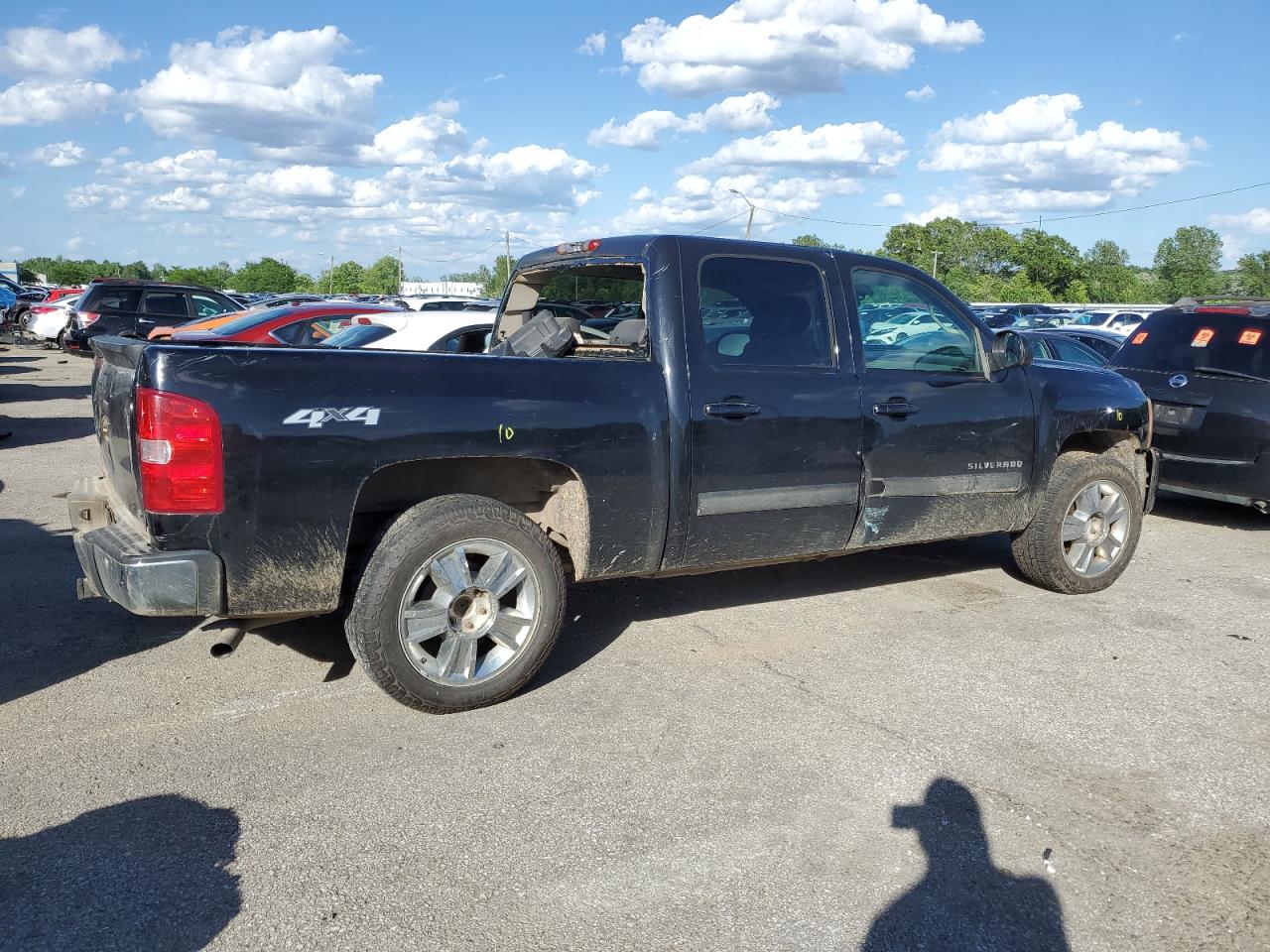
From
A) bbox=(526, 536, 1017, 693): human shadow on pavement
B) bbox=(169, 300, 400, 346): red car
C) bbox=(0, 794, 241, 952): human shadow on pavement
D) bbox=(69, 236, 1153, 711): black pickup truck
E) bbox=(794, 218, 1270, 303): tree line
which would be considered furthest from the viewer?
bbox=(794, 218, 1270, 303): tree line

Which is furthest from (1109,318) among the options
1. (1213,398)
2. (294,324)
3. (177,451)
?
(177,451)

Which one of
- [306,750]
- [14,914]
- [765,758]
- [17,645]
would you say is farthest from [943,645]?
[17,645]

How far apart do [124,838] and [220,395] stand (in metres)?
1.46

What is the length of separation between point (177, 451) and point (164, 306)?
60.1 ft

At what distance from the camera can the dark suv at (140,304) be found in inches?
783

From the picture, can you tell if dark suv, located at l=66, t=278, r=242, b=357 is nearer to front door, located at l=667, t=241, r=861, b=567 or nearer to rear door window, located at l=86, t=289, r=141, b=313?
rear door window, located at l=86, t=289, r=141, b=313

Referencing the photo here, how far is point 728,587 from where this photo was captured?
20.2ft

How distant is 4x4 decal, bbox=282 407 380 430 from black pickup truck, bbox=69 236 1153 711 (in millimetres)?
12

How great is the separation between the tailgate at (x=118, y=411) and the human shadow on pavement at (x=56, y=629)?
0.85 meters

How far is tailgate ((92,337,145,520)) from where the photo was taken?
3.76 metres

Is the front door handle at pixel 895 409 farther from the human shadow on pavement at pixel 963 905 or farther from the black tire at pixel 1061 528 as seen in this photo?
the human shadow on pavement at pixel 963 905

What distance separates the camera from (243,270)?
323ft

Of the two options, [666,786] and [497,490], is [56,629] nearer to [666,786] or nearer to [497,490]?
[497,490]

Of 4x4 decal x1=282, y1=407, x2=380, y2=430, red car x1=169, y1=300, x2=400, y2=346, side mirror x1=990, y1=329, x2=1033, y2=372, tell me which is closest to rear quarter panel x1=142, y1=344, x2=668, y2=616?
4x4 decal x1=282, y1=407, x2=380, y2=430
